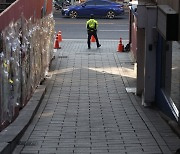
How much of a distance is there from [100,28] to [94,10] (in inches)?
238

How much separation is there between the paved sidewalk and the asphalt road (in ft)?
28.6

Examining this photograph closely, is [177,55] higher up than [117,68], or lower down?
higher up

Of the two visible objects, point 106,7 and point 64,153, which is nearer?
point 64,153

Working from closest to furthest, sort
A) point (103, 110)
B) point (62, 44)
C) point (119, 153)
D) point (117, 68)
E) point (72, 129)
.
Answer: point (119, 153) < point (72, 129) < point (103, 110) < point (117, 68) < point (62, 44)

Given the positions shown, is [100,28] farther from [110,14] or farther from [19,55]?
[19,55]

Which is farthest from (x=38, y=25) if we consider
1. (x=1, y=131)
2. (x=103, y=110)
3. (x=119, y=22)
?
(x=119, y=22)

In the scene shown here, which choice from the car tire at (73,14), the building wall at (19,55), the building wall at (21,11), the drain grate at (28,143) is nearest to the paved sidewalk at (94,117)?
the drain grate at (28,143)

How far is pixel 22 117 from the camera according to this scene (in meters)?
12.0

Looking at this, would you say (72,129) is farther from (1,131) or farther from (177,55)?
(177,55)

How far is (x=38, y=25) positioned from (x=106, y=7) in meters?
24.9

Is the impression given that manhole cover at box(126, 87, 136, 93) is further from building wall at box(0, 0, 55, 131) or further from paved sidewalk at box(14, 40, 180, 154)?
building wall at box(0, 0, 55, 131)

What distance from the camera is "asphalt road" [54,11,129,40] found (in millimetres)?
31562

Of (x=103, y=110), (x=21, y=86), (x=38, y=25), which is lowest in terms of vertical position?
(x=103, y=110)

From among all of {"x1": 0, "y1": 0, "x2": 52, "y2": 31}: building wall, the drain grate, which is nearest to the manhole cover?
{"x1": 0, "y1": 0, "x2": 52, "y2": 31}: building wall
